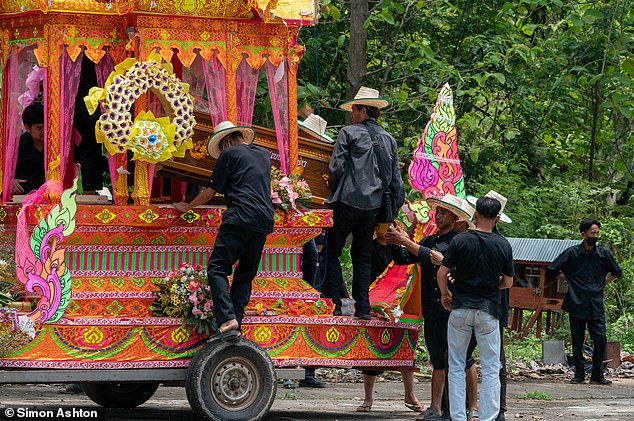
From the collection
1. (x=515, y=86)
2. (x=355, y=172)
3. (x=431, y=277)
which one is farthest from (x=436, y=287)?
(x=515, y=86)

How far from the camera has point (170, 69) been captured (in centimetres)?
1120

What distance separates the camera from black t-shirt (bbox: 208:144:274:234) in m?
10.6

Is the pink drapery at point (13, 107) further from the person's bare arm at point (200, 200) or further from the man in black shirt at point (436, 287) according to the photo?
the man in black shirt at point (436, 287)

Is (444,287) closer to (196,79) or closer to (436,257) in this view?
(436,257)

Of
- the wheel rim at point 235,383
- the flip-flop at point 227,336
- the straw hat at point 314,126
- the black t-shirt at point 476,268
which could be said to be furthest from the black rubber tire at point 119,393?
the black t-shirt at point 476,268

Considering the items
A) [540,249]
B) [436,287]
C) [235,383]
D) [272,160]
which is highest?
[272,160]

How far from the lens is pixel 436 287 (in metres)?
11.2

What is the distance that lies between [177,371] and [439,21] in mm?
9111

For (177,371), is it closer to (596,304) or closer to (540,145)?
(596,304)

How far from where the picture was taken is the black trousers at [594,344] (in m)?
16.2

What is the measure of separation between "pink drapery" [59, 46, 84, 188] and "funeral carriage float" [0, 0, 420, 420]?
0.05ft

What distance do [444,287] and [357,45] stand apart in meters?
7.07

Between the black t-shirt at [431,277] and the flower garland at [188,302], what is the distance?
1854 mm

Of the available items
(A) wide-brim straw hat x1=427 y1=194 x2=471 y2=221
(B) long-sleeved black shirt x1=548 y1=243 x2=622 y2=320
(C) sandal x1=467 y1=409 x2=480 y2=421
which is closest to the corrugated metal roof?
(B) long-sleeved black shirt x1=548 y1=243 x2=622 y2=320
